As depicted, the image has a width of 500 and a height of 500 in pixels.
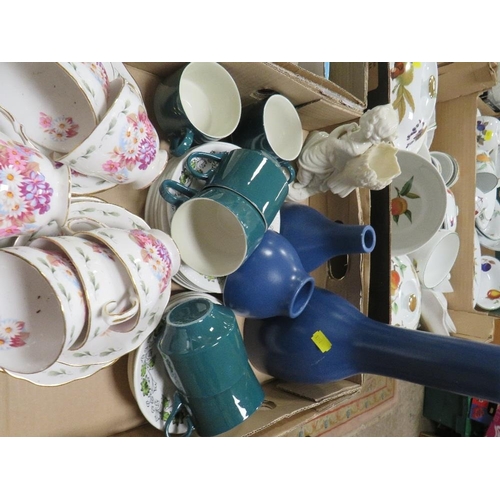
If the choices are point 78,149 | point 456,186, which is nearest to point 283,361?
point 78,149

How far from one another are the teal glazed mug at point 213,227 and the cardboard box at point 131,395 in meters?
0.08

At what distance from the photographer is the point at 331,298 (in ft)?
2.30

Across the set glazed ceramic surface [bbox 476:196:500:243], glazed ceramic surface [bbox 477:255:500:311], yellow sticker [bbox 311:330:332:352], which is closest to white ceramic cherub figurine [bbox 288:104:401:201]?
yellow sticker [bbox 311:330:332:352]

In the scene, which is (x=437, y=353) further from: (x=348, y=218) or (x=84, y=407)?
(x=84, y=407)

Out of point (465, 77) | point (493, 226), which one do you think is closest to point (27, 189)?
point (465, 77)

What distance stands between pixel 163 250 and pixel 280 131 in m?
0.35

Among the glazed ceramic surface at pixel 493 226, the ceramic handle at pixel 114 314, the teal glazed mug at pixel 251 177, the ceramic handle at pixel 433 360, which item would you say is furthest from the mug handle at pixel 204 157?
the glazed ceramic surface at pixel 493 226

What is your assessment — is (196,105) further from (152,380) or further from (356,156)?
(152,380)

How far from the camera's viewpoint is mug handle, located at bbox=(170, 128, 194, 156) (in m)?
0.62

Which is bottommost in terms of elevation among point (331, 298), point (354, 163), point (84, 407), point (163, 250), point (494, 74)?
point (84, 407)

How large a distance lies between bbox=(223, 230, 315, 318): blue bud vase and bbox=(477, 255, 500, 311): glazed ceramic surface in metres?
1.00

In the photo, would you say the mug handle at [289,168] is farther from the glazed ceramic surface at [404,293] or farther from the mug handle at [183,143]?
the glazed ceramic surface at [404,293]

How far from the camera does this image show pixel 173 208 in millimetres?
613

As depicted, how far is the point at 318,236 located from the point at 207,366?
11.2 inches
